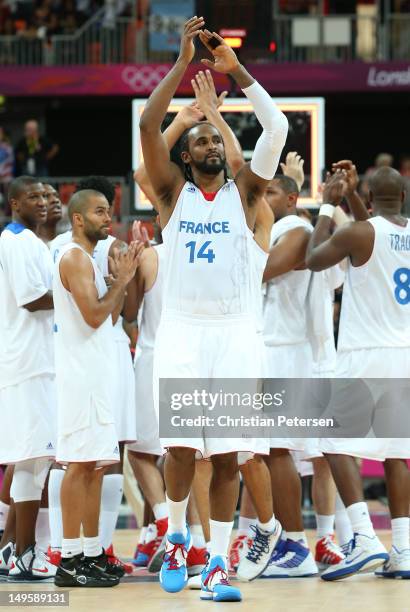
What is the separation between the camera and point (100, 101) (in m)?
27.1

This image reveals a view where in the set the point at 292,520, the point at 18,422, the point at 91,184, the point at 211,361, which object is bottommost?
the point at 292,520

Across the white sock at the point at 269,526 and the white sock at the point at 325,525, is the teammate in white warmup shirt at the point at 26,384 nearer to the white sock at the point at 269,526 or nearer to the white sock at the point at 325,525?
the white sock at the point at 269,526

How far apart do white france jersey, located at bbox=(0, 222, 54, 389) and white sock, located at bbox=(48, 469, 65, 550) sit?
67cm

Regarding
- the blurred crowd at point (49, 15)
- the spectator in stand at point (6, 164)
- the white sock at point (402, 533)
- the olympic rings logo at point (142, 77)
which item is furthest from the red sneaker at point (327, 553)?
the blurred crowd at point (49, 15)

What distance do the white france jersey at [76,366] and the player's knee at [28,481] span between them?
0.55 meters

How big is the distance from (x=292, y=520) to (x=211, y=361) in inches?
68.1

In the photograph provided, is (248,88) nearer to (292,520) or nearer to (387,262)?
(387,262)

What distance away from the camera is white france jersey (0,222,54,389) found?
785cm

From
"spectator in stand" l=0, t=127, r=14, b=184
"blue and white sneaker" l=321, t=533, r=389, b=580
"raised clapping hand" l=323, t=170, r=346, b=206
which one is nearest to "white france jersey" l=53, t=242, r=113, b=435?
"blue and white sneaker" l=321, t=533, r=389, b=580

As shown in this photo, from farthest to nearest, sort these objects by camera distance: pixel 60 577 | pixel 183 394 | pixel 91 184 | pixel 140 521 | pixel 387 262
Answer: pixel 140 521 < pixel 91 184 < pixel 387 262 < pixel 60 577 < pixel 183 394

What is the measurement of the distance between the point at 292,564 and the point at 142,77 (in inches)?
694

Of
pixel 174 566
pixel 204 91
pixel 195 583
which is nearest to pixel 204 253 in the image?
pixel 204 91

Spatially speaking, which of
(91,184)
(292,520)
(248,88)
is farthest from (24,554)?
(248,88)

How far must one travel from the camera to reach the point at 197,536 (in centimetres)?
809
